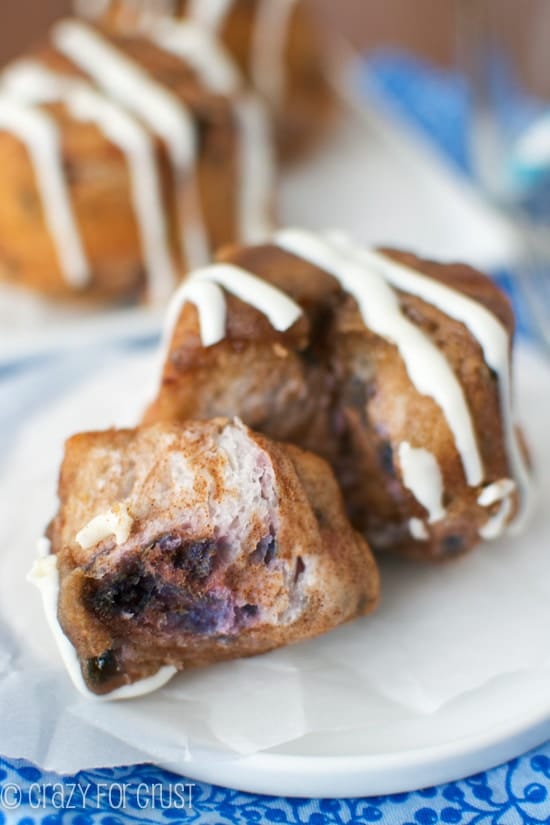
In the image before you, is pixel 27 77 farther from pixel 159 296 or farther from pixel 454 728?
pixel 454 728

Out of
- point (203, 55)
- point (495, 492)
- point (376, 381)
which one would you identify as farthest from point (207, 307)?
point (203, 55)

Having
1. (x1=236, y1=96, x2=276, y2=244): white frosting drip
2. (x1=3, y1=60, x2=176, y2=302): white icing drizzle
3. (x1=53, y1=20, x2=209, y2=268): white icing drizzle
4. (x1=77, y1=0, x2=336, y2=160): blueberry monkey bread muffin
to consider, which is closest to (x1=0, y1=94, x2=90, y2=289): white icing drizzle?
(x1=3, y1=60, x2=176, y2=302): white icing drizzle

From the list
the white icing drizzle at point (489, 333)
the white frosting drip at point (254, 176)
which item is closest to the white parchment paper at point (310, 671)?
the white icing drizzle at point (489, 333)

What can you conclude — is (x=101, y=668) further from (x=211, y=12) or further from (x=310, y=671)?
(x=211, y=12)

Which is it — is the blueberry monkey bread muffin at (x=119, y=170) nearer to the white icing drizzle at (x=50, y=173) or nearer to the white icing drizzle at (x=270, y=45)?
the white icing drizzle at (x=50, y=173)

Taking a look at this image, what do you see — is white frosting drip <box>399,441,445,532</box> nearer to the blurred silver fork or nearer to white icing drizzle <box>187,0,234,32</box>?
the blurred silver fork

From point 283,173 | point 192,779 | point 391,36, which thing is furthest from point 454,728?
point 391,36

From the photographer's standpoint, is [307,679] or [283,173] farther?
[283,173]
